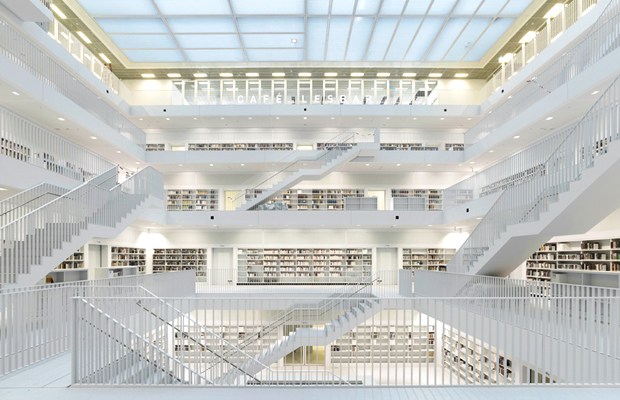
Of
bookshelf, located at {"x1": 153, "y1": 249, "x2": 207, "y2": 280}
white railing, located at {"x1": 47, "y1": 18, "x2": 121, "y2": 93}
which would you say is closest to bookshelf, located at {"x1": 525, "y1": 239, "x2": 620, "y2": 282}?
bookshelf, located at {"x1": 153, "y1": 249, "x2": 207, "y2": 280}

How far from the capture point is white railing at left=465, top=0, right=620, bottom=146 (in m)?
10.9

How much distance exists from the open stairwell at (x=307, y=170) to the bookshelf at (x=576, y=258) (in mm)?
8517

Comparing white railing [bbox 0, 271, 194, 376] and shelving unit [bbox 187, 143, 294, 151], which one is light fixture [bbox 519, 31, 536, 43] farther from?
white railing [bbox 0, 271, 194, 376]

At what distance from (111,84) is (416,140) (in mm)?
16471

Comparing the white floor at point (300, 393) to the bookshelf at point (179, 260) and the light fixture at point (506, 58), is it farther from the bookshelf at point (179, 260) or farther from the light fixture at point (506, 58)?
the light fixture at point (506, 58)

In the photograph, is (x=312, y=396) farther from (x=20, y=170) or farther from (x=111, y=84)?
(x=111, y=84)

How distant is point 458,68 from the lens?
76.0 ft

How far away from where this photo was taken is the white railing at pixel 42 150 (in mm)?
10913

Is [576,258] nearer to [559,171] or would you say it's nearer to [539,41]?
[559,171]

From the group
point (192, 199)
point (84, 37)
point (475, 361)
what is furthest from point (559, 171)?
point (84, 37)

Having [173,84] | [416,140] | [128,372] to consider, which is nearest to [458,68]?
[416,140]

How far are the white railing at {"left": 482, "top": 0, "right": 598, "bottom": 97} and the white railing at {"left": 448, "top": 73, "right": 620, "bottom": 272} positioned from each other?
8.91m

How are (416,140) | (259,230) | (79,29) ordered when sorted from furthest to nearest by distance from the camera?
(416,140), (259,230), (79,29)

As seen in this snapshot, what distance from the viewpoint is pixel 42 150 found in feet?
40.1
